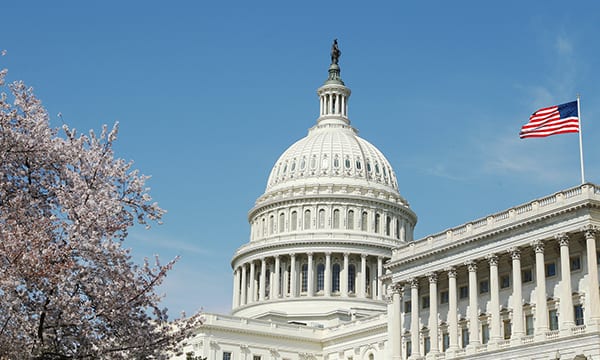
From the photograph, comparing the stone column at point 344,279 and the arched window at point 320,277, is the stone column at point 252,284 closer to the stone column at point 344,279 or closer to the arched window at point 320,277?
the arched window at point 320,277

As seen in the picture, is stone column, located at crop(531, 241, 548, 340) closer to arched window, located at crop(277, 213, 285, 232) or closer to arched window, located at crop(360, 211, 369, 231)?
arched window, located at crop(360, 211, 369, 231)

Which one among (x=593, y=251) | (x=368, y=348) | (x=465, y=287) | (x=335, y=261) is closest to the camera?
(x=593, y=251)

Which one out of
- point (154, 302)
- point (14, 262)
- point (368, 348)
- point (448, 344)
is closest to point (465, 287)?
point (448, 344)

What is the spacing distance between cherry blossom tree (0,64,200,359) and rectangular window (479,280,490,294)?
164ft

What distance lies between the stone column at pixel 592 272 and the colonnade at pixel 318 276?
2690 inches

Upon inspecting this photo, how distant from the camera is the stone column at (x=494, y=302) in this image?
236ft

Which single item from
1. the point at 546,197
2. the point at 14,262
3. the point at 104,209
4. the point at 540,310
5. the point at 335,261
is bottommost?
the point at 14,262

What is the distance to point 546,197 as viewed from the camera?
70062 mm

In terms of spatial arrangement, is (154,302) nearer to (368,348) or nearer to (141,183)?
(141,183)

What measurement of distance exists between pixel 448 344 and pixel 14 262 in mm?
59115

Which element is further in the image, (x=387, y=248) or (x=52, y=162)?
(x=387, y=248)

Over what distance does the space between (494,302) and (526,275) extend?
11.2 ft

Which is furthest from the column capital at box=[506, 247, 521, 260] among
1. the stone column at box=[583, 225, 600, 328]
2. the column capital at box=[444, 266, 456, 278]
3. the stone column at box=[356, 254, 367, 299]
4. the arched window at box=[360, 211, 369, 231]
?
the arched window at box=[360, 211, 369, 231]

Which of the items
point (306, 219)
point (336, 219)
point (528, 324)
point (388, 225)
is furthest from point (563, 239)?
point (388, 225)
